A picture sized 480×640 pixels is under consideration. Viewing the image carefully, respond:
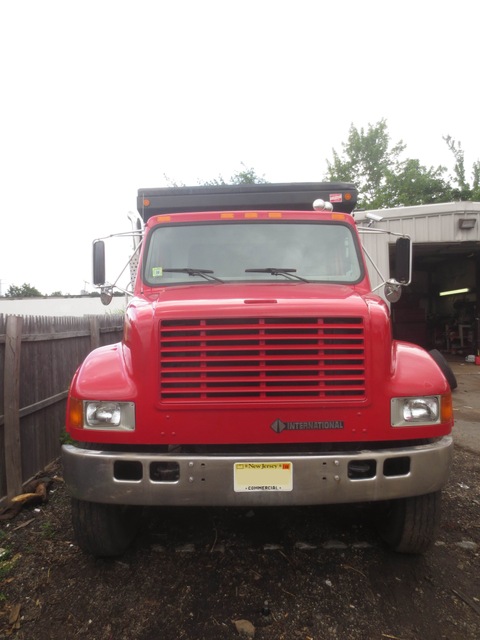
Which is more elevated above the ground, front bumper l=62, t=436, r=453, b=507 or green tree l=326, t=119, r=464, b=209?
green tree l=326, t=119, r=464, b=209

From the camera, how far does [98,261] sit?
4188 mm

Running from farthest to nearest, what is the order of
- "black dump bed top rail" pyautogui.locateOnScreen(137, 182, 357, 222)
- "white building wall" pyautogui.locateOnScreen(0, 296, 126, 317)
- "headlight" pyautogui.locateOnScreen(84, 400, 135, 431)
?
"white building wall" pyautogui.locateOnScreen(0, 296, 126, 317) < "black dump bed top rail" pyautogui.locateOnScreen(137, 182, 357, 222) < "headlight" pyautogui.locateOnScreen(84, 400, 135, 431)

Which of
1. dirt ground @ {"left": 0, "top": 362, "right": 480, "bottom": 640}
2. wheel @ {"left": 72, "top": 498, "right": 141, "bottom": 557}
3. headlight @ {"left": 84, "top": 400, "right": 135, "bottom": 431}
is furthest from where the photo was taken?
wheel @ {"left": 72, "top": 498, "right": 141, "bottom": 557}

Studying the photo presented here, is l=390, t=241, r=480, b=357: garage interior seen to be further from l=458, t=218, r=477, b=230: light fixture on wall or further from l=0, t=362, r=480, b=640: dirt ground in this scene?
l=0, t=362, r=480, b=640: dirt ground

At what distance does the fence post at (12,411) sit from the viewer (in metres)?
3.90

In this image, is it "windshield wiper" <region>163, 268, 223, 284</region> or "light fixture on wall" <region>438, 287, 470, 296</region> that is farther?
"light fixture on wall" <region>438, 287, 470, 296</region>

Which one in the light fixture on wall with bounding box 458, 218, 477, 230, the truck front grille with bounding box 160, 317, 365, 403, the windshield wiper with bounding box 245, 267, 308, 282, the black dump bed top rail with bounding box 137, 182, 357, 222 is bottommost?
the truck front grille with bounding box 160, 317, 365, 403

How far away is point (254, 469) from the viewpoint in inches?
96.0

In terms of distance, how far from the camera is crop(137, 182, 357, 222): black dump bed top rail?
483 cm

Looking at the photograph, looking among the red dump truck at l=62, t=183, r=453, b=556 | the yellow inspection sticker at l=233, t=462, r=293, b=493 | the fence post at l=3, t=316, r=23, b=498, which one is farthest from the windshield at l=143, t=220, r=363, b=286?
the yellow inspection sticker at l=233, t=462, r=293, b=493

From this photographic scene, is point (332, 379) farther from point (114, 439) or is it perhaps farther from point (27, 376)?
point (27, 376)

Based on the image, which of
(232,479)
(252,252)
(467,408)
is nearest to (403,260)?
(252,252)

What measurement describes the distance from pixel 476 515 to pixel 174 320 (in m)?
2.99

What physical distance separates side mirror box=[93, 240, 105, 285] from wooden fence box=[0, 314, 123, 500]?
31.2 inches
